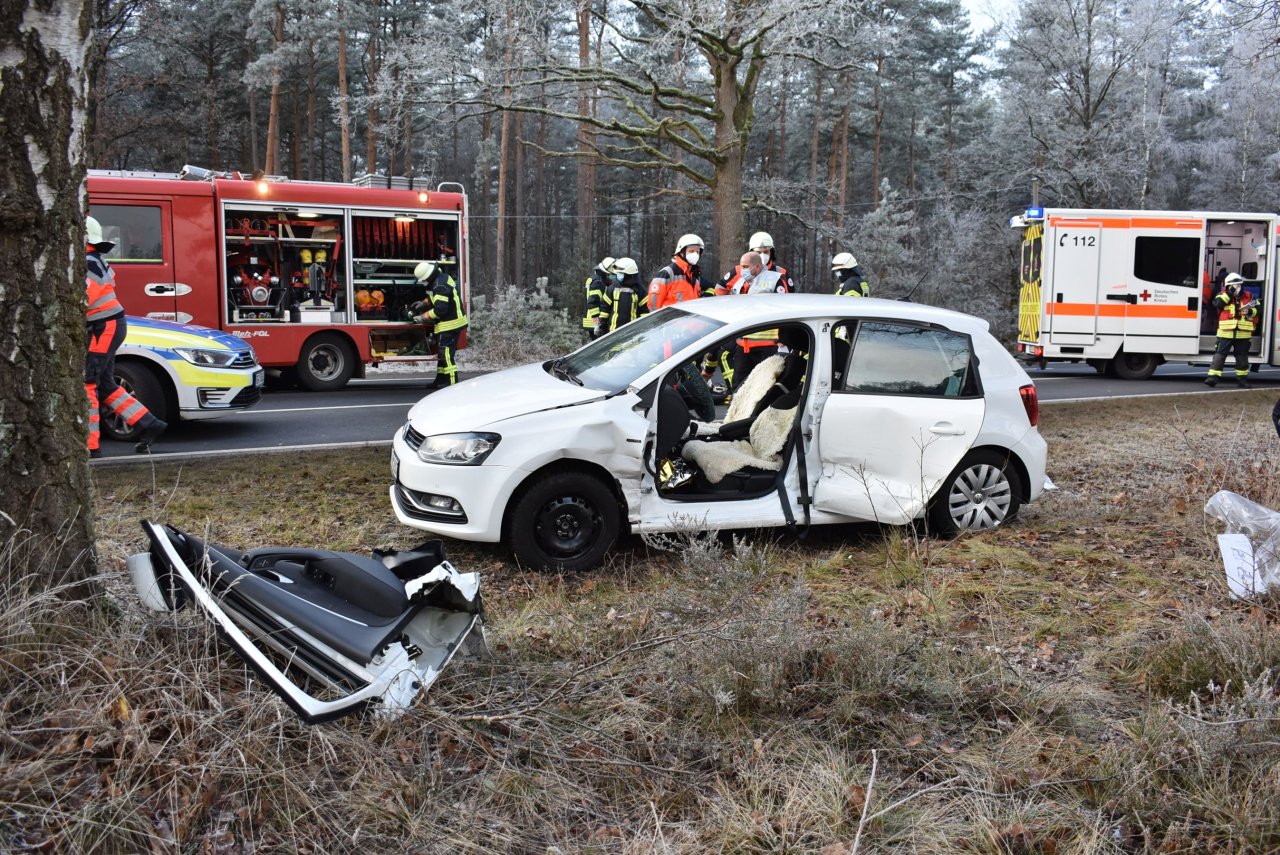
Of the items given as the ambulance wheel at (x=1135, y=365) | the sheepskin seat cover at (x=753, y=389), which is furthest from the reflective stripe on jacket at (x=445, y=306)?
the ambulance wheel at (x=1135, y=365)

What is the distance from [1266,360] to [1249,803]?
1666 cm

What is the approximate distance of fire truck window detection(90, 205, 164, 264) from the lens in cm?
1181

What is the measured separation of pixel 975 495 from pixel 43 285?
16.0ft

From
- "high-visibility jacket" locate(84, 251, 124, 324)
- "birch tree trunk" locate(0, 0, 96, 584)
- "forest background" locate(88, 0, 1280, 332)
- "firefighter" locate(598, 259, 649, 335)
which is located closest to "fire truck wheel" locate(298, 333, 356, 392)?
"forest background" locate(88, 0, 1280, 332)

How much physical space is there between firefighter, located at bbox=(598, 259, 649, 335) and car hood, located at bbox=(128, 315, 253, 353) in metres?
3.92

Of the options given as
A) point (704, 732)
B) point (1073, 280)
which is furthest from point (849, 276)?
point (704, 732)

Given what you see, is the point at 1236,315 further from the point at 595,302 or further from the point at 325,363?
the point at 325,363

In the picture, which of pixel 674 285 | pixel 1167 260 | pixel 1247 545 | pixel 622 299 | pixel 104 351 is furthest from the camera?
pixel 1167 260

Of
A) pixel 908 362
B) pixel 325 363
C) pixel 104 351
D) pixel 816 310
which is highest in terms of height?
pixel 816 310

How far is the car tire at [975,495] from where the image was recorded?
5.92m

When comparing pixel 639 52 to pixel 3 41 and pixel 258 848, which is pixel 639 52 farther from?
pixel 258 848

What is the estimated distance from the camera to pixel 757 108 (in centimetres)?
3944

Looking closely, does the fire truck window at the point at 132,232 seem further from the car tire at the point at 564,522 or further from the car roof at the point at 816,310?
the car tire at the point at 564,522

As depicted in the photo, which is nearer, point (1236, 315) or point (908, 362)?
point (908, 362)
